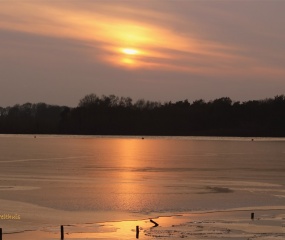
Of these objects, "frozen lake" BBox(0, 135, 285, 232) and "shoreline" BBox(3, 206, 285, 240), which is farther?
"frozen lake" BBox(0, 135, 285, 232)

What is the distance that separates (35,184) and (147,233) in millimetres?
10767

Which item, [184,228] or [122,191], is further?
[122,191]

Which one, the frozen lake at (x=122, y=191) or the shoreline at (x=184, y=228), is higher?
the frozen lake at (x=122, y=191)

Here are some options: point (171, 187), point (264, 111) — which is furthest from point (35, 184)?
point (264, 111)

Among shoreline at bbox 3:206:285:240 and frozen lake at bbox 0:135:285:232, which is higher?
frozen lake at bbox 0:135:285:232

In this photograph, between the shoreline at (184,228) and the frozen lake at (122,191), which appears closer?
the shoreline at (184,228)

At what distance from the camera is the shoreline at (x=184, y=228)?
1261cm

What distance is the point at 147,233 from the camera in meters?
12.9

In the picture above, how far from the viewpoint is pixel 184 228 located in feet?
44.2

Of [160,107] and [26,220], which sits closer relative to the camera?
[26,220]

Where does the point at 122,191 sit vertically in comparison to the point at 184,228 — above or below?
above

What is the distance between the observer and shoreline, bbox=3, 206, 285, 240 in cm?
1261

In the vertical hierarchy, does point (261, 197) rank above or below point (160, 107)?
below

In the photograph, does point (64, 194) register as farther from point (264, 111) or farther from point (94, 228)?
point (264, 111)
